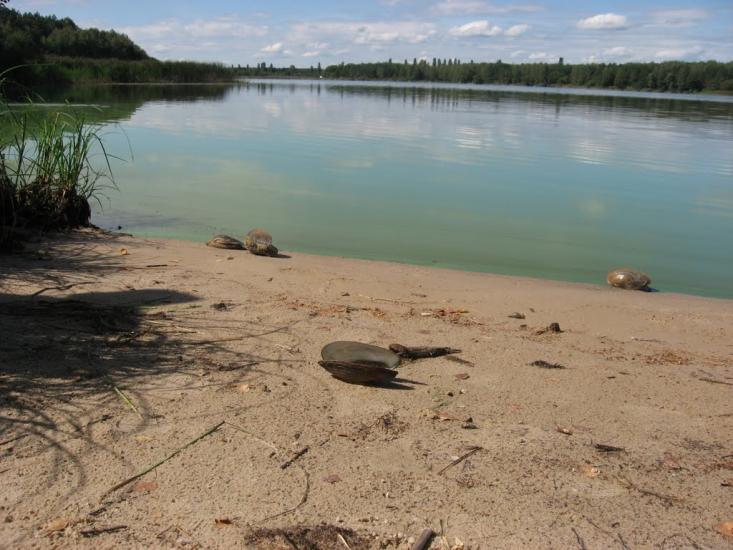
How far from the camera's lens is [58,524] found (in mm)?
2393

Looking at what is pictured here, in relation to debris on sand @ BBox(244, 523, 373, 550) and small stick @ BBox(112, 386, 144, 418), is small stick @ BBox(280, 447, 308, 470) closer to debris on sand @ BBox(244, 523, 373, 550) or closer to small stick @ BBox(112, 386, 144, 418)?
debris on sand @ BBox(244, 523, 373, 550)

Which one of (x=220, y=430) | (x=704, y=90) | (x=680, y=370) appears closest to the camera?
(x=220, y=430)

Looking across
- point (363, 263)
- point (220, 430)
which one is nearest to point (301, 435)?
point (220, 430)

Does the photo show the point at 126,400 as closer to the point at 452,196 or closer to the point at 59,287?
the point at 59,287

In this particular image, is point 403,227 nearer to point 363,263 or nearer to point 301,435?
point 363,263

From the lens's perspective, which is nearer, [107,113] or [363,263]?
[363,263]

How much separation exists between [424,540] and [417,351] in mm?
1948

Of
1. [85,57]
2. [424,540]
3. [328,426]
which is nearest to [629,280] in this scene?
[328,426]

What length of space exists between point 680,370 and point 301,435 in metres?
2.69

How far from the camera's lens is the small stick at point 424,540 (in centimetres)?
239

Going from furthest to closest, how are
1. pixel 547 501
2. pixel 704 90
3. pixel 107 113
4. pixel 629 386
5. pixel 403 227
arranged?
pixel 704 90, pixel 107 113, pixel 403 227, pixel 629 386, pixel 547 501

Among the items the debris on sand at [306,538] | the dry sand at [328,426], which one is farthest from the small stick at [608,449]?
the debris on sand at [306,538]

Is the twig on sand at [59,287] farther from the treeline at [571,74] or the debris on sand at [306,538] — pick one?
the treeline at [571,74]

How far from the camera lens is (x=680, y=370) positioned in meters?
4.50
